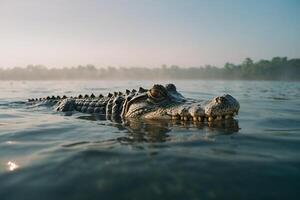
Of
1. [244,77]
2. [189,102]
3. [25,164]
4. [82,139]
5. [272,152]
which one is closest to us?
[25,164]

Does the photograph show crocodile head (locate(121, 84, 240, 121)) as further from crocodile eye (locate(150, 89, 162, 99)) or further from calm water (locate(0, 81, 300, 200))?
calm water (locate(0, 81, 300, 200))

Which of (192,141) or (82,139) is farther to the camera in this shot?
(82,139)

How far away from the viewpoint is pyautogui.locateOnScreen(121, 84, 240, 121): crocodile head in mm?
5526

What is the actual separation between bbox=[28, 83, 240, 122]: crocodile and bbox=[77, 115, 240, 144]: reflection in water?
0.49 ft

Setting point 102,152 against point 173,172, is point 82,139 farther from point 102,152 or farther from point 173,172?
point 173,172

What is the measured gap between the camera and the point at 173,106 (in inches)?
260

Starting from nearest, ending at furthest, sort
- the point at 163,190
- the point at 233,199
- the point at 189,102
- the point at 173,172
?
the point at 233,199 < the point at 163,190 < the point at 173,172 < the point at 189,102

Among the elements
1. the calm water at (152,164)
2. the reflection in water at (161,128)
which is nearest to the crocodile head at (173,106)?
the reflection in water at (161,128)

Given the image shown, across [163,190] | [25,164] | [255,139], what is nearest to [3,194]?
[25,164]

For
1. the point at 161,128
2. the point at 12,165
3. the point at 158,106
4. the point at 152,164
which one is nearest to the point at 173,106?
the point at 158,106

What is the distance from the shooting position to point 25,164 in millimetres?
3383

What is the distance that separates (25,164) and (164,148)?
149 cm

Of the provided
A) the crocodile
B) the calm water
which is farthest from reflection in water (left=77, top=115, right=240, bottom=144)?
the crocodile

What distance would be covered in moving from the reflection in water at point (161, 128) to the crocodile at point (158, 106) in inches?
5.9
